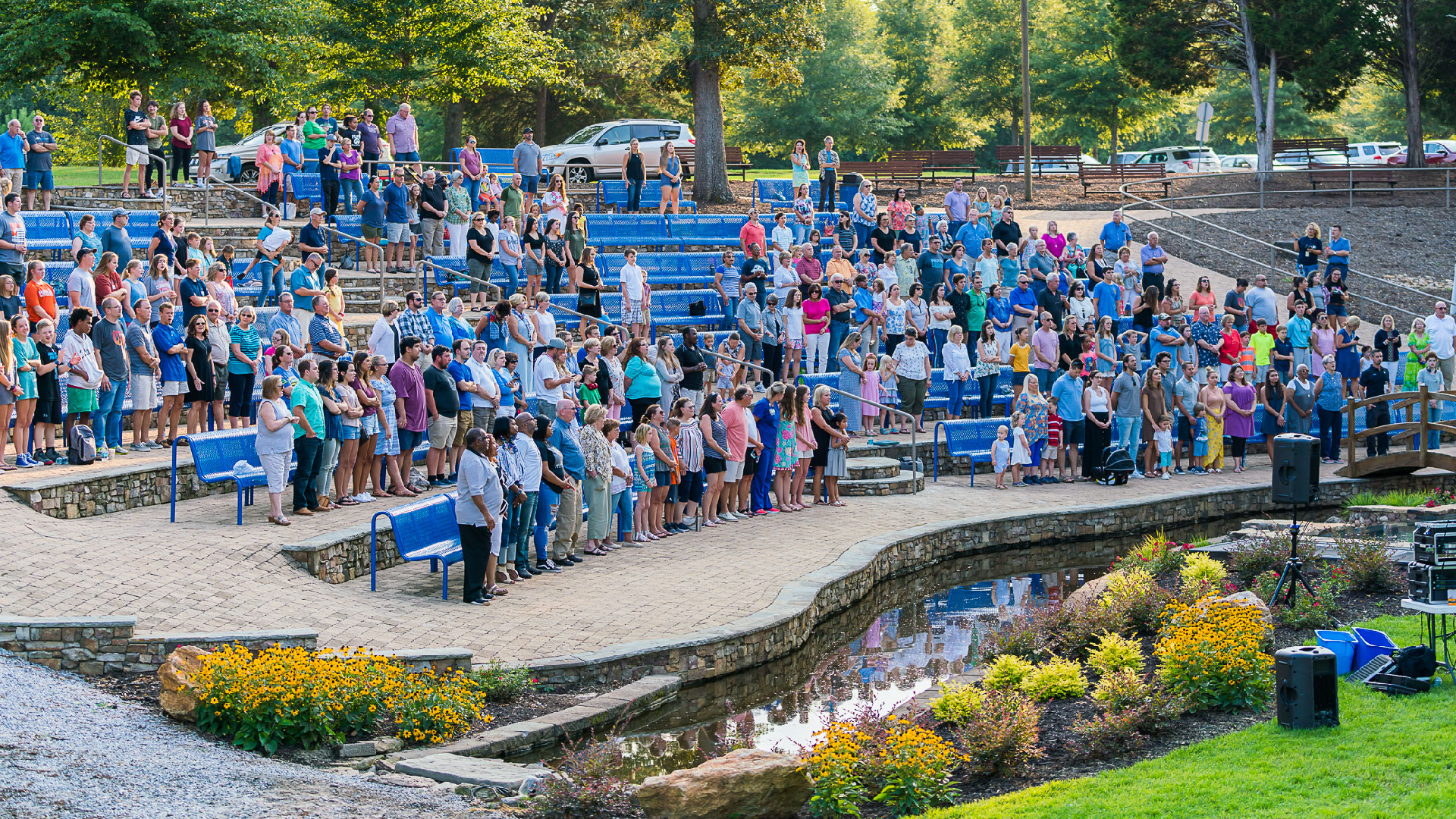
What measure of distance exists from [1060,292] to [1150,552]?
864 centimetres

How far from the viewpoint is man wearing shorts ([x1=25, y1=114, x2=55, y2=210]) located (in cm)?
2067

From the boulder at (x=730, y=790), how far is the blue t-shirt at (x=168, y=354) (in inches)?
352

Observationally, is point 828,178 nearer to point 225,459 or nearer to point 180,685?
point 225,459

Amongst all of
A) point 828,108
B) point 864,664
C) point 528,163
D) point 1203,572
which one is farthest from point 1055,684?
point 828,108

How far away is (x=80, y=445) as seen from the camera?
14297mm

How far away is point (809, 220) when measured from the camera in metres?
25.4

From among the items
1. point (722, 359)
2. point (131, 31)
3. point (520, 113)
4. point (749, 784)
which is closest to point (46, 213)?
point (722, 359)

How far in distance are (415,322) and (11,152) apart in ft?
25.8

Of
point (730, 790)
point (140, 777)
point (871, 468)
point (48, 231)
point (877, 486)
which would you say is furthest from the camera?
point (48, 231)

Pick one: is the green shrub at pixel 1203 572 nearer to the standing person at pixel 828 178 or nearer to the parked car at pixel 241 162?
the standing person at pixel 828 178

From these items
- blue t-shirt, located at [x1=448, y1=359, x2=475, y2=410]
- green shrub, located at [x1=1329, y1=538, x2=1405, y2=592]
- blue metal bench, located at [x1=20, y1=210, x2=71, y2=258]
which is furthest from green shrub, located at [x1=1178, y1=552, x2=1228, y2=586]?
blue metal bench, located at [x1=20, y1=210, x2=71, y2=258]

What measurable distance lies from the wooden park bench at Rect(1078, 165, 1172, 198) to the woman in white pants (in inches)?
1104

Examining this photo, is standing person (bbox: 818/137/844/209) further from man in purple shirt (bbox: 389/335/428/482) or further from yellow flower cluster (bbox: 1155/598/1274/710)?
yellow flower cluster (bbox: 1155/598/1274/710)

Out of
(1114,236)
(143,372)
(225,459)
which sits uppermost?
(1114,236)
